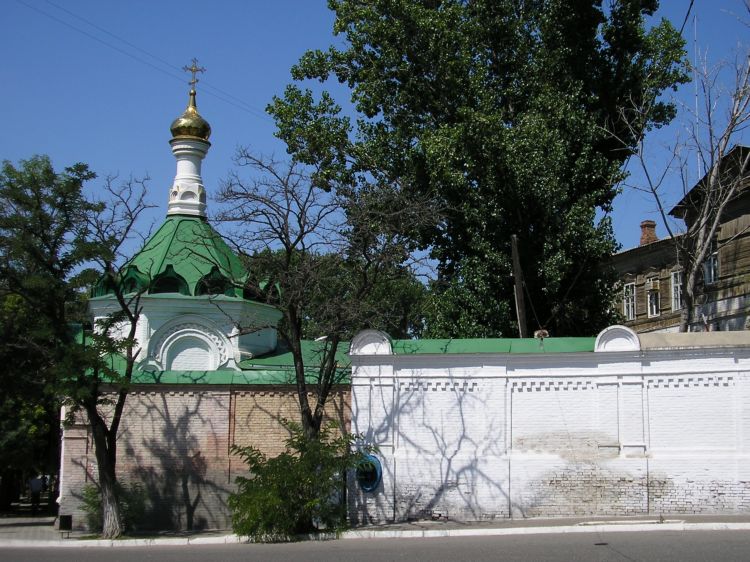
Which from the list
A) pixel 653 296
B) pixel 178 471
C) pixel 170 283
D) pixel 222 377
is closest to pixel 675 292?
pixel 653 296

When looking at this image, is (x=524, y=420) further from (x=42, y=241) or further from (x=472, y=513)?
(x=42, y=241)

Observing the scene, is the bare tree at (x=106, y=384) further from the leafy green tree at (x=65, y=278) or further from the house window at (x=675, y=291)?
the house window at (x=675, y=291)

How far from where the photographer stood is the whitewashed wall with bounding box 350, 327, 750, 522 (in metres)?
15.7

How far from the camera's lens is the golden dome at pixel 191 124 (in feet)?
84.1

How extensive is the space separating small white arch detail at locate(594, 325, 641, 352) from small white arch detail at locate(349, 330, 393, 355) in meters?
3.91

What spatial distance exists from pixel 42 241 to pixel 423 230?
389 inches

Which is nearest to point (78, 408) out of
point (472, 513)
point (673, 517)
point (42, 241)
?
point (42, 241)

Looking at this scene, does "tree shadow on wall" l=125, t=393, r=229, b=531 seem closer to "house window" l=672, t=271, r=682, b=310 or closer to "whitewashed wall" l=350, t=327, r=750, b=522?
"whitewashed wall" l=350, t=327, r=750, b=522

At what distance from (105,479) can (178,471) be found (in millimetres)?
1661

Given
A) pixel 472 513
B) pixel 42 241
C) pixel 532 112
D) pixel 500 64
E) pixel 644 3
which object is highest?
pixel 644 3

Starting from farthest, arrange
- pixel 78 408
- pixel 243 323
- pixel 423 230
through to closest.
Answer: pixel 423 230 → pixel 243 323 → pixel 78 408

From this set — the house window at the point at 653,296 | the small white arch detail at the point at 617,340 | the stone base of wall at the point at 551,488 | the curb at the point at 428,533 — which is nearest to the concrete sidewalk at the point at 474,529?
the curb at the point at 428,533

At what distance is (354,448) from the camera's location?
56.9 feet

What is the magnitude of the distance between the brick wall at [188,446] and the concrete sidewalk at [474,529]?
2.33 feet
